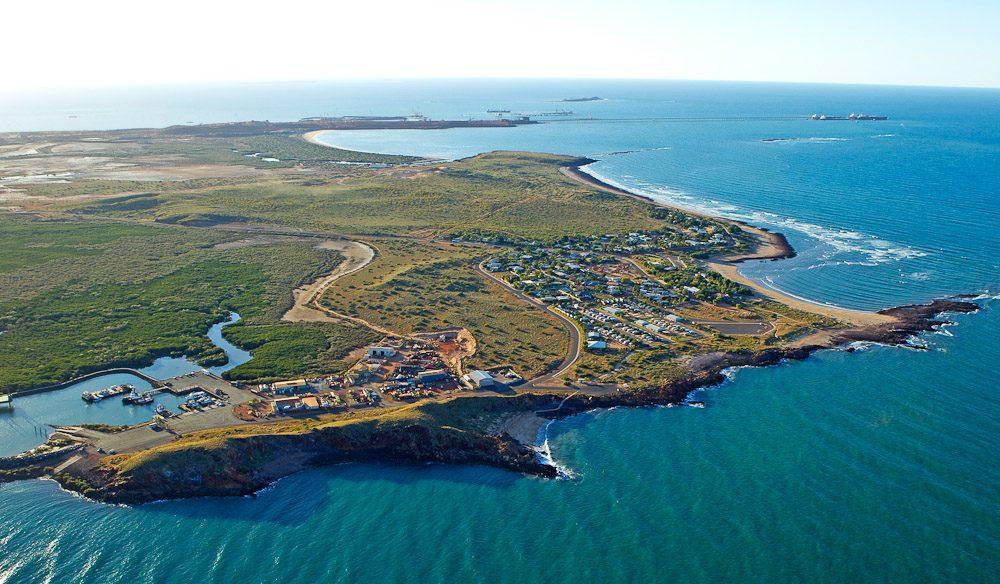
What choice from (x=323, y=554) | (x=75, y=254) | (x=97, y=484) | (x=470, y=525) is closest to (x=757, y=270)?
(x=470, y=525)

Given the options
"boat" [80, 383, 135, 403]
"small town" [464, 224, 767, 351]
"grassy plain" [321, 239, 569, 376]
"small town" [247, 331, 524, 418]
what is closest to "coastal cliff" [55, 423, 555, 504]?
"small town" [247, 331, 524, 418]

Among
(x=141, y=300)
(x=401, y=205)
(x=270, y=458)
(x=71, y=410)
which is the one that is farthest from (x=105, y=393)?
(x=401, y=205)

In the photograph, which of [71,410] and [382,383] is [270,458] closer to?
[382,383]

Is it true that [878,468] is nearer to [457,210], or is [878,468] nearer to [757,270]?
[757,270]

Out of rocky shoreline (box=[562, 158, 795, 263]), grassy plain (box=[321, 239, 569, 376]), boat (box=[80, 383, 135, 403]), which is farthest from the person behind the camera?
rocky shoreline (box=[562, 158, 795, 263])

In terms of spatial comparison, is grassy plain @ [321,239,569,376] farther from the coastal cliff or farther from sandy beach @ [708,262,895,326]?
sandy beach @ [708,262,895,326]
